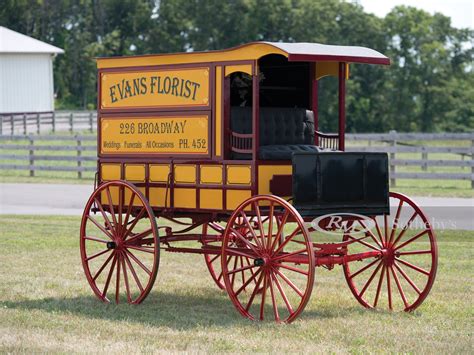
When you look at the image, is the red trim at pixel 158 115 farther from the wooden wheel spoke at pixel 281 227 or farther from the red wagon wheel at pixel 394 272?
the red wagon wheel at pixel 394 272

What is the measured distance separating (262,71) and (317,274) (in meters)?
2.73

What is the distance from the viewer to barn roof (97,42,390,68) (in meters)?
9.71

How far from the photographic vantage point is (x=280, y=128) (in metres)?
11.0

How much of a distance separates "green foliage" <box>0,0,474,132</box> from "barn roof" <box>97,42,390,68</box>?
5293 centimetres

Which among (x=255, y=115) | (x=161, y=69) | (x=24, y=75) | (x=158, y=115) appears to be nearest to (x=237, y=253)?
(x=255, y=115)

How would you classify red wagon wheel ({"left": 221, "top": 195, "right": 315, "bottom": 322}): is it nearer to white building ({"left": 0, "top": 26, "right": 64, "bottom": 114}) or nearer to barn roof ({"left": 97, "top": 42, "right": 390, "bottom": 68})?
barn roof ({"left": 97, "top": 42, "right": 390, "bottom": 68})

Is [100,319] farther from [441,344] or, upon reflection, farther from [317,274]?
[317,274]

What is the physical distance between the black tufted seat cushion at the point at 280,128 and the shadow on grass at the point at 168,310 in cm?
146

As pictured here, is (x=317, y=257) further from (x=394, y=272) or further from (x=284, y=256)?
(x=394, y=272)

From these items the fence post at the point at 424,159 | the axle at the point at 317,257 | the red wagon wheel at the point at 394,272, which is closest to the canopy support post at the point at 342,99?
the red wagon wheel at the point at 394,272

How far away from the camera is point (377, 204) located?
1009 cm

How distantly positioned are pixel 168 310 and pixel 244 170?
1.49 meters

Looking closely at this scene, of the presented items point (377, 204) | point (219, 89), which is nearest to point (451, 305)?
point (377, 204)

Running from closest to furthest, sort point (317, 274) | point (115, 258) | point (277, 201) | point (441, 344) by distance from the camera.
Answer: point (441, 344) < point (277, 201) < point (115, 258) < point (317, 274)
